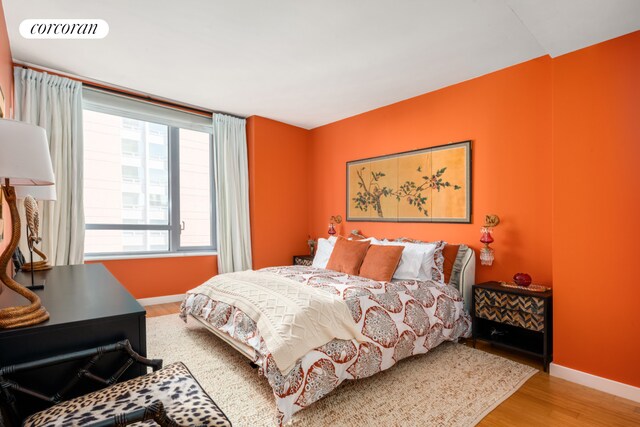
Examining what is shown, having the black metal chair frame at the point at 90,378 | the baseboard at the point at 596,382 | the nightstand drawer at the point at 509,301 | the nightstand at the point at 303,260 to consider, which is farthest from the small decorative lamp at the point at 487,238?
the black metal chair frame at the point at 90,378

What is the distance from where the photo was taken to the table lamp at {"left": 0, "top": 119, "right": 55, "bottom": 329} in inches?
43.9

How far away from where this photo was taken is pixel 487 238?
3.16 metres

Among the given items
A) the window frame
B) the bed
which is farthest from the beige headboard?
the window frame

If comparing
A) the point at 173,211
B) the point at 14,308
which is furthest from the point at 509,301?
the point at 173,211

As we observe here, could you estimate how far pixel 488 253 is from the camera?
3.16 metres

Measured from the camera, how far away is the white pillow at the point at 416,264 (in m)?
3.14

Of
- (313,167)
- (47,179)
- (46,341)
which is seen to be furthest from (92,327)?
(313,167)

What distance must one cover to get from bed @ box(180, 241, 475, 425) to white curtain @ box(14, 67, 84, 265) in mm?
1509

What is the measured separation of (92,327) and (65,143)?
314 cm

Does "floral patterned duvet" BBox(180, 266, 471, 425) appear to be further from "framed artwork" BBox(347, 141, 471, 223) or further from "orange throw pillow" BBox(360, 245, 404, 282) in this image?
"framed artwork" BBox(347, 141, 471, 223)

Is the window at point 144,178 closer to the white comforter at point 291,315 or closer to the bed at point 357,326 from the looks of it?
the bed at point 357,326

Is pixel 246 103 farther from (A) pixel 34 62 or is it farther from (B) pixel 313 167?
(A) pixel 34 62

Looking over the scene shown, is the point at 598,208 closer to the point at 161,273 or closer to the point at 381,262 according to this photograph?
the point at 381,262

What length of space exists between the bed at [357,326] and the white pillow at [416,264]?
0.09 m
